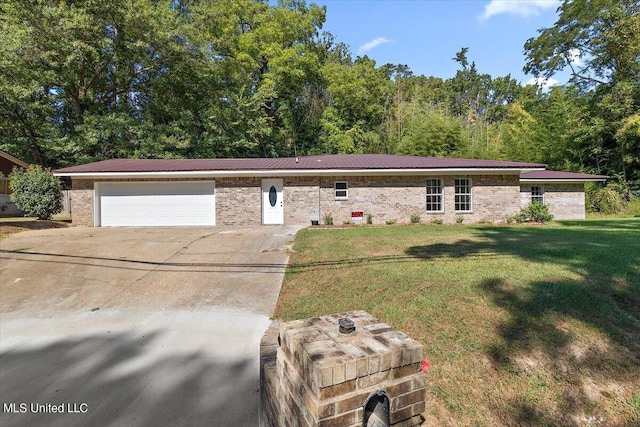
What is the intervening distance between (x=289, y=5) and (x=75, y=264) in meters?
28.6

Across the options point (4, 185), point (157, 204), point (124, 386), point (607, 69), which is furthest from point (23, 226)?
point (607, 69)

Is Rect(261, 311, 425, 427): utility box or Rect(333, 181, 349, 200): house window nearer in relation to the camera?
Rect(261, 311, 425, 427): utility box

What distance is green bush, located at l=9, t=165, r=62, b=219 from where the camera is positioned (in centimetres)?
1472

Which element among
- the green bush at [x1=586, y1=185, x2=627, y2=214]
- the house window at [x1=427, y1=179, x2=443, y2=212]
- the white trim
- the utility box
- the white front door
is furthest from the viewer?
the green bush at [x1=586, y1=185, x2=627, y2=214]

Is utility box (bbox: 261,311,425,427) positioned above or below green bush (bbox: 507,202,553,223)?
below

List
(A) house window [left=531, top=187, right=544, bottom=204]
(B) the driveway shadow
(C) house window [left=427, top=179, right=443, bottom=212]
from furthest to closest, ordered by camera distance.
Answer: (A) house window [left=531, top=187, right=544, bottom=204]
(C) house window [left=427, top=179, right=443, bottom=212]
(B) the driveway shadow

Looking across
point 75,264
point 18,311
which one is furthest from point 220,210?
point 18,311

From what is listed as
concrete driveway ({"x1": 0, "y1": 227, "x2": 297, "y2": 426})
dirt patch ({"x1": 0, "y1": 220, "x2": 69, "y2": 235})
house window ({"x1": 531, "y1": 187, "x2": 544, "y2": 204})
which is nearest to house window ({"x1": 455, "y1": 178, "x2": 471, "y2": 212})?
house window ({"x1": 531, "y1": 187, "x2": 544, "y2": 204})

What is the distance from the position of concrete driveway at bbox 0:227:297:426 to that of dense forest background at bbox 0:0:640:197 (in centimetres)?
1377

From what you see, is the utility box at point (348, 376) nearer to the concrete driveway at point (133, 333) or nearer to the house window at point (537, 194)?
the concrete driveway at point (133, 333)

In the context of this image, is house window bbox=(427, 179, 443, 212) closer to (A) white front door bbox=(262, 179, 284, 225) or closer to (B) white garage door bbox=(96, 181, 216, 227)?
(A) white front door bbox=(262, 179, 284, 225)

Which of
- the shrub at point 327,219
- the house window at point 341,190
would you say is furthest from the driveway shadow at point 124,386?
the house window at point 341,190

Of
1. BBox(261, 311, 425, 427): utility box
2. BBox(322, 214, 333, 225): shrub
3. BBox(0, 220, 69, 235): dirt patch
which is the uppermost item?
BBox(322, 214, 333, 225): shrub

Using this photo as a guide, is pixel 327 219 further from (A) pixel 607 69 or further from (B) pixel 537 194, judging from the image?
(A) pixel 607 69
